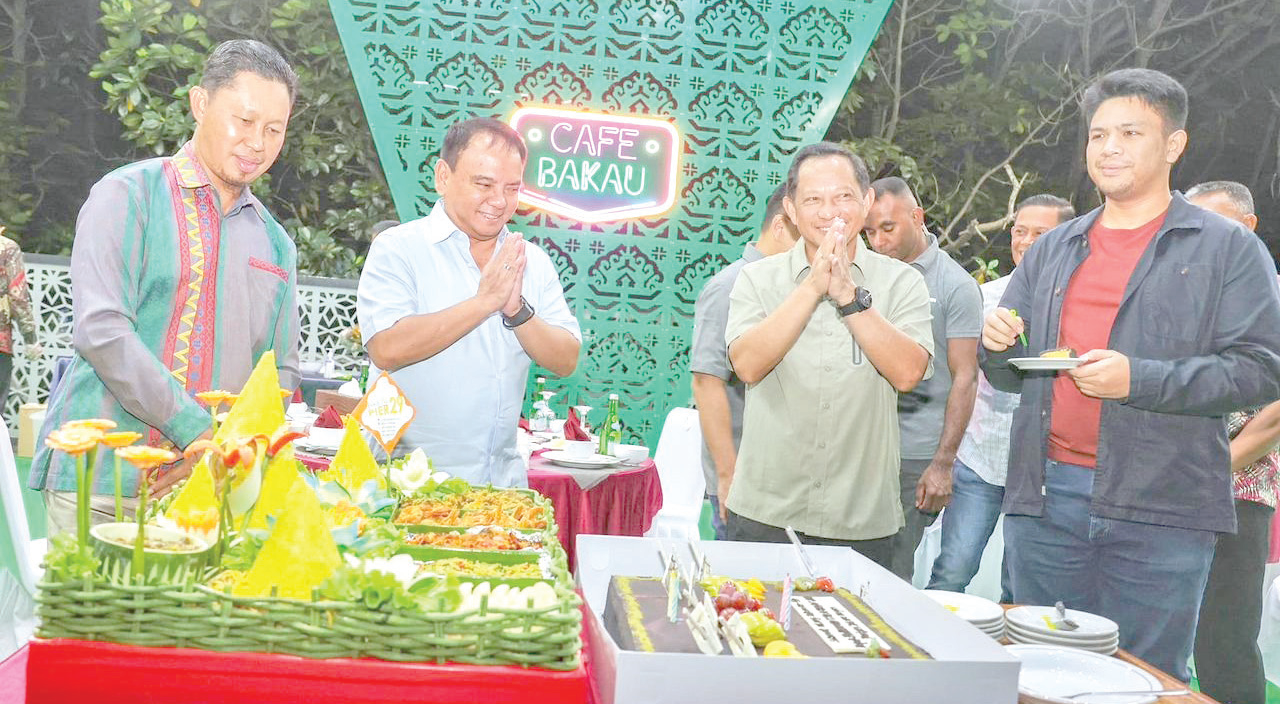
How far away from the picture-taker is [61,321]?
7145mm

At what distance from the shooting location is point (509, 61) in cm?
564

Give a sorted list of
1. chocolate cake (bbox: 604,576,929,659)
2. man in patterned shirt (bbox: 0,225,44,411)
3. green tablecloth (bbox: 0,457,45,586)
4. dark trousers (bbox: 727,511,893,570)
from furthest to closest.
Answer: man in patterned shirt (bbox: 0,225,44,411) → green tablecloth (bbox: 0,457,45,586) → dark trousers (bbox: 727,511,893,570) → chocolate cake (bbox: 604,576,929,659)

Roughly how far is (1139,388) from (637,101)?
4.16 meters

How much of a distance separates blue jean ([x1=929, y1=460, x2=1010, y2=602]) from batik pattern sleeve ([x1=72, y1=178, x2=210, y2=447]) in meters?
2.66

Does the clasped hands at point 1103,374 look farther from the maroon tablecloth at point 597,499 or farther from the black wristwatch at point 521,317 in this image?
the maroon tablecloth at point 597,499

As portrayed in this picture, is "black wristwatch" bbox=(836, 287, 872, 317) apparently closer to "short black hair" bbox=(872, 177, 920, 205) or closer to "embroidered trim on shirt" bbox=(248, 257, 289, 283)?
"embroidered trim on shirt" bbox=(248, 257, 289, 283)

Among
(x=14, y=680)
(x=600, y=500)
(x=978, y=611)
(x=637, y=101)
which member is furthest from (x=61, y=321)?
(x=978, y=611)

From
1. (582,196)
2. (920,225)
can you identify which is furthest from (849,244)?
(582,196)

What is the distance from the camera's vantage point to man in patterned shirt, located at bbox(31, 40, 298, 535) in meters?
1.72

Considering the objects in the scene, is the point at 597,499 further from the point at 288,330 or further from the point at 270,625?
the point at 270,625

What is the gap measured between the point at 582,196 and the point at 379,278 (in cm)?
351

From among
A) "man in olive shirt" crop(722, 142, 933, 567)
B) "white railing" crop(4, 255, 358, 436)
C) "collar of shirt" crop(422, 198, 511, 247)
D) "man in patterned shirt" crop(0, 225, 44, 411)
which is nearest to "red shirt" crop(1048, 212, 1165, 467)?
"man in olive shirt" crop(722, 142, 933, 567)

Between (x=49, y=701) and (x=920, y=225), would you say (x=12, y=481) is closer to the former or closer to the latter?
(x=49, y=701)

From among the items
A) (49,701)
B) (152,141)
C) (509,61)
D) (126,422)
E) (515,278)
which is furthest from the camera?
(152,141)
